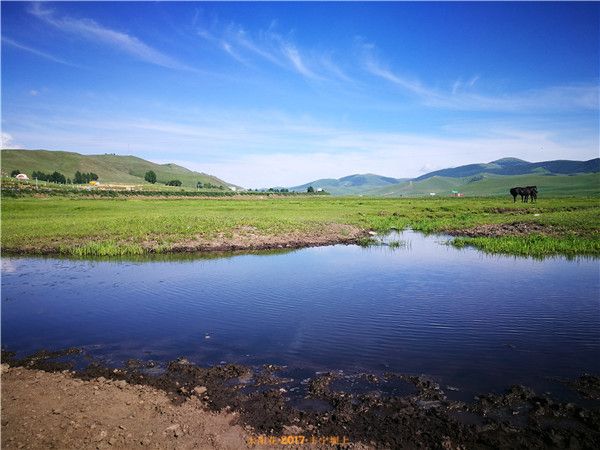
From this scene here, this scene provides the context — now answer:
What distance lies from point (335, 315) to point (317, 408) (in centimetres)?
674

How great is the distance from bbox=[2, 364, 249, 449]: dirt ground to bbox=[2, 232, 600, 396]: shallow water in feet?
7.97

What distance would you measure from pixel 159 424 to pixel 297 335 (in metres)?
6.14

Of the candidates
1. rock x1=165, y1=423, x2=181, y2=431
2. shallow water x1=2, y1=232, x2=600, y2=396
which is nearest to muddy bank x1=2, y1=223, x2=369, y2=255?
shallow water x1=2, y1=232, x2=600, y2=396

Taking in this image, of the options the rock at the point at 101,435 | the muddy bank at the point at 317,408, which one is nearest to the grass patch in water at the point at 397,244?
the muddy bank at the point at 317,408

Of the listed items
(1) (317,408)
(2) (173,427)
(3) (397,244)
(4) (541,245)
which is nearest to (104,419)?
(2) (173,427)

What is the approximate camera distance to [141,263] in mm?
26781

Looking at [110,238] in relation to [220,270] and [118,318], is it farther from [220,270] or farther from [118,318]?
[118,318]

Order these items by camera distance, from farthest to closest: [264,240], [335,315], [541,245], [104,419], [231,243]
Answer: [264,240] < [231,243] < [541,245] < [335,315] < [104,419]

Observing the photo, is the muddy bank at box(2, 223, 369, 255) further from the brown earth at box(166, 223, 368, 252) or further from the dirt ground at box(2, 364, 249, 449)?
the dirt ground at box(2, 364, 249, 449)

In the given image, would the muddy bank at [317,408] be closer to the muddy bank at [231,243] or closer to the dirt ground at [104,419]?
the dirt ground at [104,419]

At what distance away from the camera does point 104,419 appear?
26.0ft

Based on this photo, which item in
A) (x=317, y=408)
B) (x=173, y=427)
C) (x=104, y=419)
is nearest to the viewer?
(x=173, y=427)

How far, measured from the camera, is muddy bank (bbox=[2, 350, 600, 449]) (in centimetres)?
751

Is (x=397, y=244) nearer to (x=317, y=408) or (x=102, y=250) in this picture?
(x=102, y=250)
